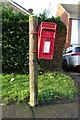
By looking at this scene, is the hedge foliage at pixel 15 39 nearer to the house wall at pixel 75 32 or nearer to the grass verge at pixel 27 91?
the grass verge at pixel 27 91

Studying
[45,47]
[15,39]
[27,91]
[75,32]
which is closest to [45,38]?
Answer: [45,47]

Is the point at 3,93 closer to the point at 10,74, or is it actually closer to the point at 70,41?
the point at 10,74

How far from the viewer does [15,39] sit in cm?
373

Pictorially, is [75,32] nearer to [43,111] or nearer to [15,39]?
[15,39]

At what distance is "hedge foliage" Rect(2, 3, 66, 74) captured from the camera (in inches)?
144

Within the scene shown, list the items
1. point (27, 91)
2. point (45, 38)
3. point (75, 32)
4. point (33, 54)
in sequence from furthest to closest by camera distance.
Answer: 1. point (75, 32)
2. point (27, 91)
3. point (33, 54)
4. point (45, 38)

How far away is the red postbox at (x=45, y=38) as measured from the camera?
6.55ft

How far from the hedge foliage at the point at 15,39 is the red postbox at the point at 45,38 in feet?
5.90

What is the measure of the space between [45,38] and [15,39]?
6.44 ft

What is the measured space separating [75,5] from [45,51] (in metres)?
19.2

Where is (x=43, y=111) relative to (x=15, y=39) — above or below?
below

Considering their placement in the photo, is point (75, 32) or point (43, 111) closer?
point (43, 111)

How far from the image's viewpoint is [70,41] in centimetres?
1447

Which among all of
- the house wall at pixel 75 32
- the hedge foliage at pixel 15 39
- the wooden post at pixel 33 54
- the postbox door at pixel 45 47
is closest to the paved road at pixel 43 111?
the wooden post at pixel 33 54
